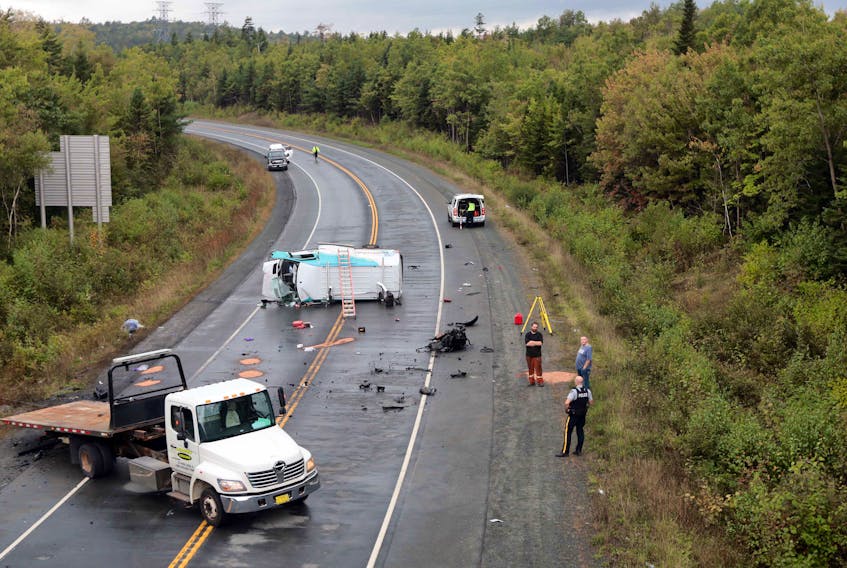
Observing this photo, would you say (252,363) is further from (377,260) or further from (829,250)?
(829,250)

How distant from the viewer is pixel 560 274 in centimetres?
3734

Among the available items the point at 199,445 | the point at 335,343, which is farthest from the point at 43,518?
the point at 335,343

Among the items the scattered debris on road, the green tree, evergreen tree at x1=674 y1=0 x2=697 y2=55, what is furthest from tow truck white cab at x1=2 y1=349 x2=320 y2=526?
evergreen tree at x1=674 y1=0 x2=697 y2=55

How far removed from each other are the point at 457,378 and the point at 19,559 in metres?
13.2

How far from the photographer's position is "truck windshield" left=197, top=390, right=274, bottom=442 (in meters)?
16.0

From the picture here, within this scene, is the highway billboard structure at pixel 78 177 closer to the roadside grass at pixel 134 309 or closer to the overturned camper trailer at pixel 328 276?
the roadside grass at pixel 134 309

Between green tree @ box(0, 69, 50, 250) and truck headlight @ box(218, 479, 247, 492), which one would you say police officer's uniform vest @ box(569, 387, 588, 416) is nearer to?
truck headlight @ box(218, 479, 247, 492)

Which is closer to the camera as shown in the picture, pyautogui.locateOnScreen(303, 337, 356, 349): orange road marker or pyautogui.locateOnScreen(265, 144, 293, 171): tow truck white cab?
pyautogui.locateOnScreen(303, 337, 356, 349): orange road marker

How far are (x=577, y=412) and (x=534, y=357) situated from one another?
17.5 ft

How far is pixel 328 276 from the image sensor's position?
33.9 m

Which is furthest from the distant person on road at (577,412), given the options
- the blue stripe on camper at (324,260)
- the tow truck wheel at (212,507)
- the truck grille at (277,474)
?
the blue stripe on camper at (324,260)

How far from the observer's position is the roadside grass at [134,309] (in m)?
25.1

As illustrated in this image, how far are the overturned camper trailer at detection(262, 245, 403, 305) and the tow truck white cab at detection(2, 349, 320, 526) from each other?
1525cm

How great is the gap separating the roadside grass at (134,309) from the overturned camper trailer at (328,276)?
13.4ft
